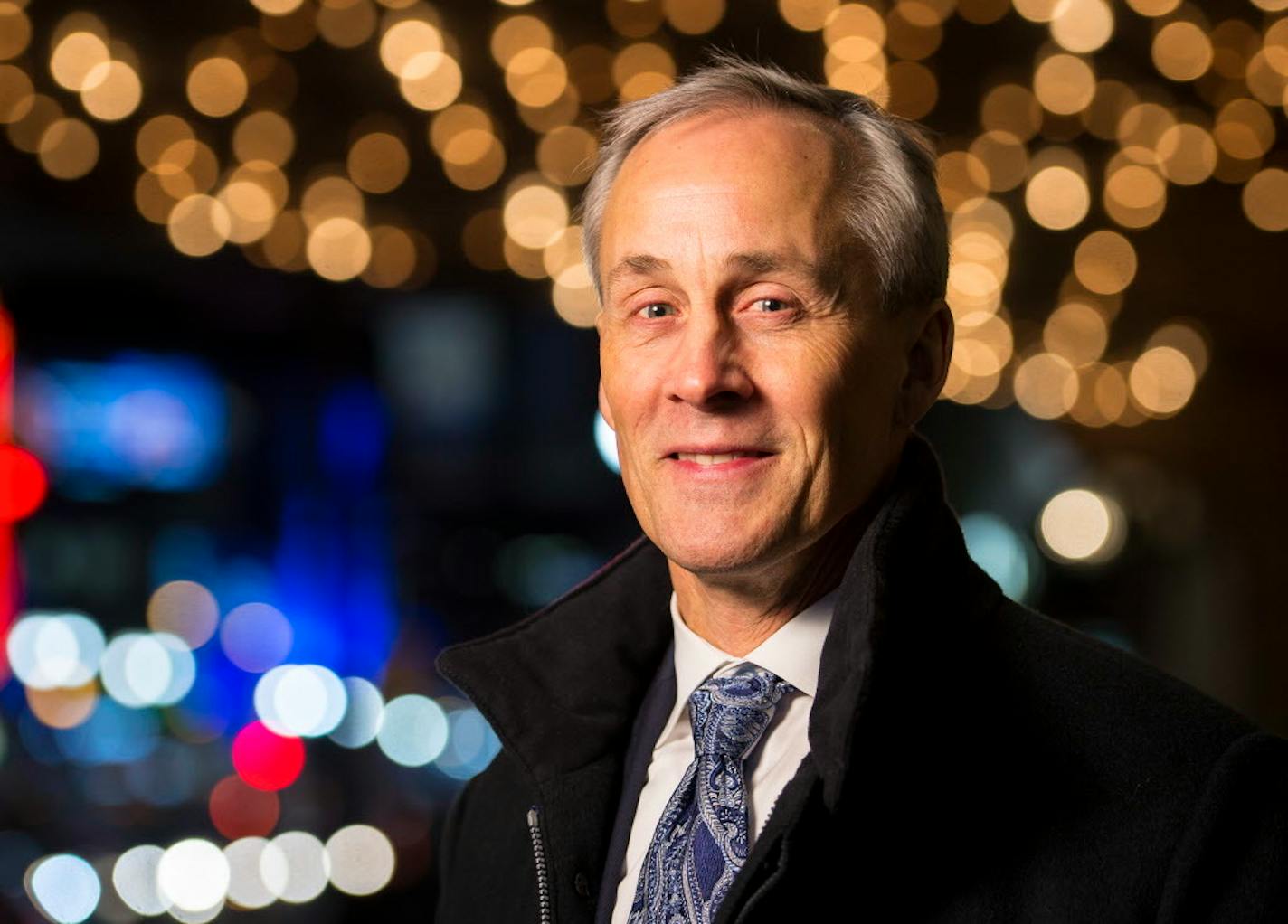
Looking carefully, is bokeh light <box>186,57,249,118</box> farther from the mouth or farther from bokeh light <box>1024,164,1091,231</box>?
the mouth

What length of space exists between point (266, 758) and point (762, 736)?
650 centimetres

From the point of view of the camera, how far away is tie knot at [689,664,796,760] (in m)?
1.73

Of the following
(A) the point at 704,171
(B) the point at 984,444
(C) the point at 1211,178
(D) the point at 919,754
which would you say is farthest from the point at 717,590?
(B) the point at 984,444

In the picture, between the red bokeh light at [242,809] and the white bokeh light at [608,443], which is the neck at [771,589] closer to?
the white bokeh light at [608,443]

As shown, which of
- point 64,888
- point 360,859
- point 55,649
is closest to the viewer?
point 64,888

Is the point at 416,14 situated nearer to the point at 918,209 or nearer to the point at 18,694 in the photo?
the point at 918,209

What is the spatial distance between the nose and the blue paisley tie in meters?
0.32

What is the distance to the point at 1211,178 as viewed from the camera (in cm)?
549

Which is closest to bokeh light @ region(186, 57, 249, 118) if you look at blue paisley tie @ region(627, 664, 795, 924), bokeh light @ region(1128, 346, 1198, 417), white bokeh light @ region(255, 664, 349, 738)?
blue paisley tie @ region(627, 664, 795, 924)

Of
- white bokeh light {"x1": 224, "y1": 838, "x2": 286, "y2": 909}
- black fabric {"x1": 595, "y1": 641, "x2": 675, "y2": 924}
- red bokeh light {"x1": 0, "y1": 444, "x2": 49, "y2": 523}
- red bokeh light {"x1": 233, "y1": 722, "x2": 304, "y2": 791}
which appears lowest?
red bokeh light {"x1": 233, "y1": 722, "x2": 304, "y2": 791}

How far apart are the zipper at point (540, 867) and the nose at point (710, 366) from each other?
1.84 feet

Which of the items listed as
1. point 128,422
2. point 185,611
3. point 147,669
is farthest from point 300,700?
point 128,422

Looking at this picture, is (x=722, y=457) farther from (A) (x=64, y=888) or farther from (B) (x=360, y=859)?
(B) (x=360, y=859)

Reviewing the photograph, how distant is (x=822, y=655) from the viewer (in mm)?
1612
